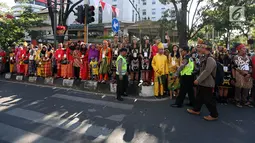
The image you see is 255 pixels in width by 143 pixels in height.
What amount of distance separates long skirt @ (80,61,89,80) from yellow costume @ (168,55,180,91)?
11.9ft

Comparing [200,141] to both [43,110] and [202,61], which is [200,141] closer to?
[202,61]

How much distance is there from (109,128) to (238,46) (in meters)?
4.70

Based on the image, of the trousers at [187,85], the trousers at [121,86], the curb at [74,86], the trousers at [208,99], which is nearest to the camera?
the trousers at [208,99]

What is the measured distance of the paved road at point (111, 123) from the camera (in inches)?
166

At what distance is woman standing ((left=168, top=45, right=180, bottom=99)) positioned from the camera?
22.8 ft

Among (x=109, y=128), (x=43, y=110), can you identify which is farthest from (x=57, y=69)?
(x=109, y=128)

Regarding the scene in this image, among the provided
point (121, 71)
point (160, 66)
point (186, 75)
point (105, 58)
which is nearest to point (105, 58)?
point (105, 58)

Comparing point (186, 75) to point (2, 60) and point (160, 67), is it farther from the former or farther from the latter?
point (2, 60)

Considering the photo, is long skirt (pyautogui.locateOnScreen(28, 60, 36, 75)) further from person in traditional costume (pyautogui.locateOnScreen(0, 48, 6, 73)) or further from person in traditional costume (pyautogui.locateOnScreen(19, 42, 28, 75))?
person in traditional costume (pyautogui.locateOnScreen(0, 48, 6, 73))

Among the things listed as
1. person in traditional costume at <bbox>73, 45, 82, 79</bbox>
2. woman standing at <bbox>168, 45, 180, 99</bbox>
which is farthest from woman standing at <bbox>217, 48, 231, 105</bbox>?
person in traditional costume at <bbox>73, 45, 82, 79</bbox>

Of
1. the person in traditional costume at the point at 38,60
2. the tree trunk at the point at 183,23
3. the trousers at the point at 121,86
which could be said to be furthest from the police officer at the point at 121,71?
the tree trunk at the point at 183,23

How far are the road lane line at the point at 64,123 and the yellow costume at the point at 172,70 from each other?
126 inches

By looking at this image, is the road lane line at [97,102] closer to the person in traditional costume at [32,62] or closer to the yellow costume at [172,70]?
the yellow costume at [172,70]

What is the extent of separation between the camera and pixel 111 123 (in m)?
5.07
